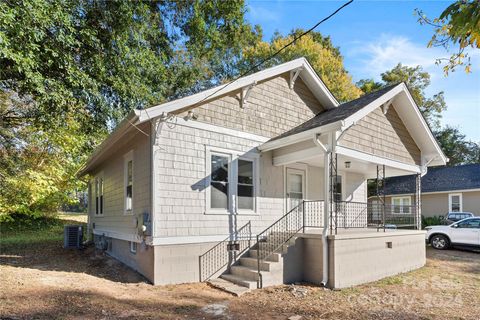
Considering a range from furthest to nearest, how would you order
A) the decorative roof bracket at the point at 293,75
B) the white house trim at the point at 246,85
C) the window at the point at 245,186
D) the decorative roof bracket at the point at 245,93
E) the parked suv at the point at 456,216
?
the parked suv at the point at 456,216, the decorative roof bracket at the point at 293,75, the decorative roof bracket at the point at 245,93, the window at the point at 245,186, the white house trim at the point at 246,85

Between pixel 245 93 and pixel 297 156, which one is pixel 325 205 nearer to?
pixel 297 156

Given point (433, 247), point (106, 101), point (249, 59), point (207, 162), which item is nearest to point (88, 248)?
point (106, 101)

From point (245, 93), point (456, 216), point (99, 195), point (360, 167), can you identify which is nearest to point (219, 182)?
point (245, 93)

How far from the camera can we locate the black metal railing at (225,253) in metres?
8.62

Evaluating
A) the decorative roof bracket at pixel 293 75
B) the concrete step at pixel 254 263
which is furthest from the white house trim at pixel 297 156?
the concrete step at pixel 254 263

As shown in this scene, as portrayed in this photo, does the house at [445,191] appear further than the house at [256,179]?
Yes

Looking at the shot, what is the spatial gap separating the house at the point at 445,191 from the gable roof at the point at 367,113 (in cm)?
992

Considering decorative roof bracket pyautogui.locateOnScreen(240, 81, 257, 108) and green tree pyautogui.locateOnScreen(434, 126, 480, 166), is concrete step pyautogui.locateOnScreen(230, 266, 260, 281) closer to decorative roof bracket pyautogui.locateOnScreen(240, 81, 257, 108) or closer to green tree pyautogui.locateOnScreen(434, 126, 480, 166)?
decorative roof bracket pyautogui.locateOnScreen(240, 81, 257, 108)

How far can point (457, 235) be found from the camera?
48.6 feet

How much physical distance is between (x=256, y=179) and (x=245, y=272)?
8.39 ft

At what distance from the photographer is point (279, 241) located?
30.3ft

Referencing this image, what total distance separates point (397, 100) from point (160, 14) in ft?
34.9

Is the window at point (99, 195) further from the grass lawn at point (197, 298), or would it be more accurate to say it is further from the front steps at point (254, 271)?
the front steps at point (254, 271)

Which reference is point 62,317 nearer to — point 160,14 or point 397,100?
point 397,100
